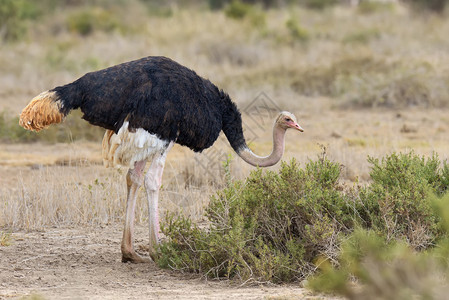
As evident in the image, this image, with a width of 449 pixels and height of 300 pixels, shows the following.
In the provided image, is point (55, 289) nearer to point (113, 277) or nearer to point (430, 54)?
point (113, 277)

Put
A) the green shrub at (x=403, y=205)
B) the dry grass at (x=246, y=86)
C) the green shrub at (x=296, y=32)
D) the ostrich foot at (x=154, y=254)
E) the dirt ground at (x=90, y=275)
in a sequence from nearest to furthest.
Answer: the dirt ground at (x=90, y=275) → the green shrub at (x=403, y=205) → the ostrich foot at (x=154, y=254) → the dry grass at (x=246, y=86) → the green shrub at (x=296, y=32)

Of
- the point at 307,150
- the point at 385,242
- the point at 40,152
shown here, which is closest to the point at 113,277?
the point at 385,242

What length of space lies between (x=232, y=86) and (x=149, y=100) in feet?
33.6

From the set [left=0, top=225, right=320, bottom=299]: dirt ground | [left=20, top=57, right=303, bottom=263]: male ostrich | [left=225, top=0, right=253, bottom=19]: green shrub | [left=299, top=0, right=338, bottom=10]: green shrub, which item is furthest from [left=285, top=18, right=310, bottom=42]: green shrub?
[left=20, top=57, right=303, bottom=263]: male ostrich

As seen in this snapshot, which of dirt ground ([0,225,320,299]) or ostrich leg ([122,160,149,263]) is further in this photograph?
ostrich leg ([122,160,149,263])

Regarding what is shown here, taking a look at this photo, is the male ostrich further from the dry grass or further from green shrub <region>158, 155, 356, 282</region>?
the dry grass

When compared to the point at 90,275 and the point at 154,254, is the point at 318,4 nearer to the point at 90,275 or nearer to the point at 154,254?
the point at 154,254

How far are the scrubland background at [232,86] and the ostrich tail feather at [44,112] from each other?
151cm

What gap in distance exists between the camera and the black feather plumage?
585cm

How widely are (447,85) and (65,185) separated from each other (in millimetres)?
8766

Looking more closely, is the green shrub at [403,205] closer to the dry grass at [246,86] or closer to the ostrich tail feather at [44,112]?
the dry grass at [246,86]

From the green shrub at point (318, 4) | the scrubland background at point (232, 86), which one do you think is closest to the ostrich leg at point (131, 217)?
the scrubland background at point (232, 86)

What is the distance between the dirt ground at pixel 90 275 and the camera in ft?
16.6

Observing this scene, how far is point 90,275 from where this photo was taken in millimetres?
5766
